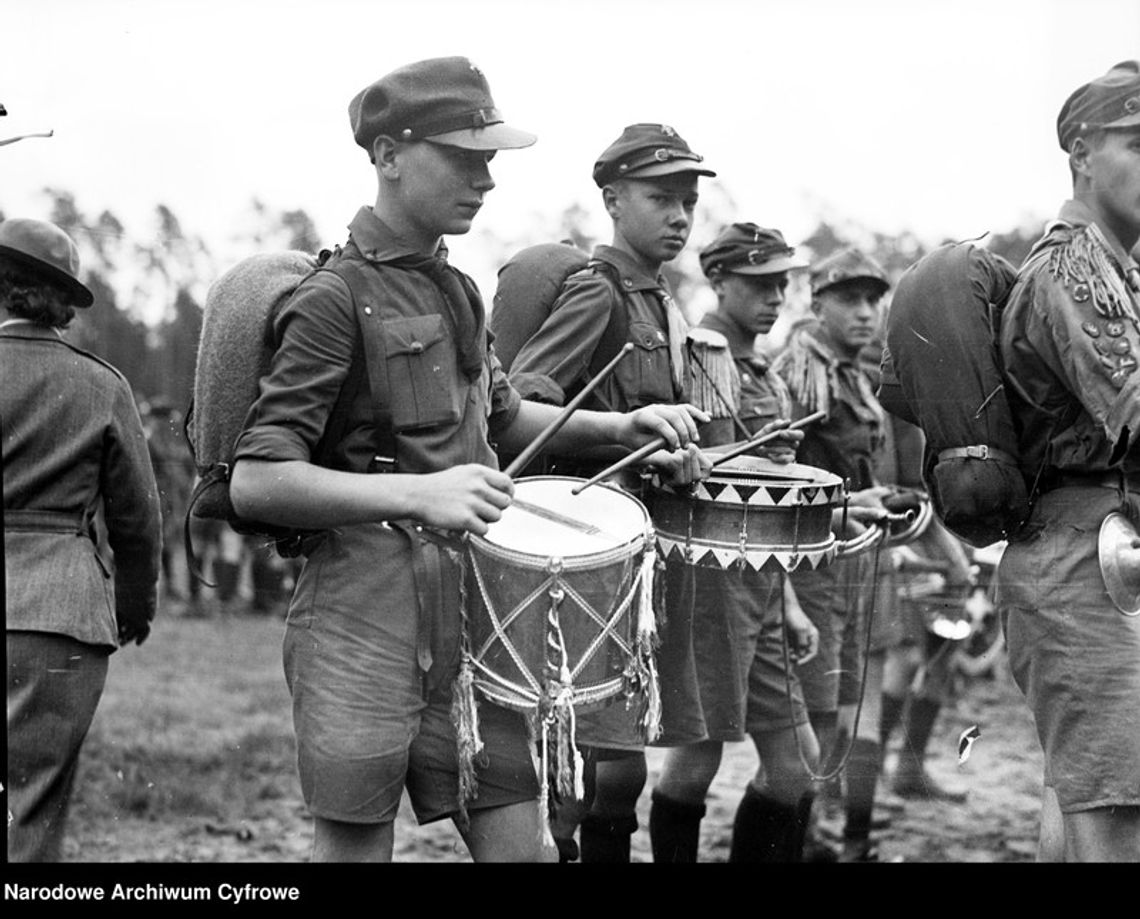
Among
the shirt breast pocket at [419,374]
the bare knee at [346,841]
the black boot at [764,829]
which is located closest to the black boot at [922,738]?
the black boot at [764,829]

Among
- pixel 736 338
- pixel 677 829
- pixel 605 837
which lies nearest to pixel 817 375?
pixel 736 338

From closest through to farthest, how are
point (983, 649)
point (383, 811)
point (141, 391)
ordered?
point (383, 811) < point (141, 391) < point (983, 649)

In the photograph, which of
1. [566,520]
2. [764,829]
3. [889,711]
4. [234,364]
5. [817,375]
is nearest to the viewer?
[234,364]

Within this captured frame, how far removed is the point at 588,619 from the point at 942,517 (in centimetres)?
114

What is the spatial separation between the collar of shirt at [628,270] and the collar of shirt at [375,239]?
1415mm

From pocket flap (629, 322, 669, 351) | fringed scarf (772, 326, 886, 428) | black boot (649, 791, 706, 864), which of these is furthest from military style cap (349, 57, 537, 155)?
fringed scarf (772, 326, 886, 428)

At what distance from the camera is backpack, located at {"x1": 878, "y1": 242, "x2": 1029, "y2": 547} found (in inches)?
146

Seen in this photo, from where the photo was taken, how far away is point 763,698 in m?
5.04

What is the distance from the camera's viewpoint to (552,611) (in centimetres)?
322

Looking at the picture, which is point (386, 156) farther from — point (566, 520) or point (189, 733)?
point (189, 733)

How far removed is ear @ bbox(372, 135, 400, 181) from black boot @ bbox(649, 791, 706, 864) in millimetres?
2444

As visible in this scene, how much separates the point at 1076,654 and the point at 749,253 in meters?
2.35

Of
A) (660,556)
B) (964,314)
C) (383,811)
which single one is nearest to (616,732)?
(660,556)

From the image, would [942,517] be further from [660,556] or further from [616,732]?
[616,732]
